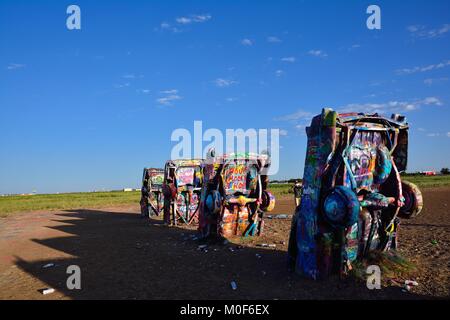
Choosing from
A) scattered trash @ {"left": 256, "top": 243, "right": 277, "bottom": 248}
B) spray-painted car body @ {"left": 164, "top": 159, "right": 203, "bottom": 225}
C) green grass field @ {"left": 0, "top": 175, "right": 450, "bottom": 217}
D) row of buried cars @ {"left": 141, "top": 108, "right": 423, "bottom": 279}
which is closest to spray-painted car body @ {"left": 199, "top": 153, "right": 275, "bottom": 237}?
scattered trash @ {"left": 256, "top": 243, "right": 277, "bottom": 248}

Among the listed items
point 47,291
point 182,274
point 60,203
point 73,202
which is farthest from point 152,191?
point 73,202

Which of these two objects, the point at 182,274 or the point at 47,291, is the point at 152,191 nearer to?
the point at 182,274

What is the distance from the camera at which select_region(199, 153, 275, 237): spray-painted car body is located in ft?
38.7

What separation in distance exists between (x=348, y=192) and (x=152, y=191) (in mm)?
16740

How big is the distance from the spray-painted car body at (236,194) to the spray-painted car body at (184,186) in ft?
15.7

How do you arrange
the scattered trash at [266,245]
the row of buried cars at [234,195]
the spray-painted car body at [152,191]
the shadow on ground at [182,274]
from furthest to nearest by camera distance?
1. the spray-painted car body at [152,191]
2. the row of buried cars at [234,195]
3. the scattered trash at [266,245]
4. the shadow on ground at [182,274]

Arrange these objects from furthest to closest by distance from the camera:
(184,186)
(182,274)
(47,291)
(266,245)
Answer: (184,186) → (266,245) → (182,274) → (47,291)

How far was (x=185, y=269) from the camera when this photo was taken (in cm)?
839

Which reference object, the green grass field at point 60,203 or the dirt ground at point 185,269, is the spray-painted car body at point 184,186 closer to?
the dirt ground at point 185,269

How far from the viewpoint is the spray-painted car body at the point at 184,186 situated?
16891 mm

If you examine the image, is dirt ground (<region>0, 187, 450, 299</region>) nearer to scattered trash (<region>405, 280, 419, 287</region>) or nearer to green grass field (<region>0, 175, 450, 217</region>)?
scattered trash (<region>405, 280, 419, 287</region>)

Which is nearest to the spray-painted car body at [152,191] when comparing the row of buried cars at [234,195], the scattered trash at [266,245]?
the row of buried cars at [234,195]
